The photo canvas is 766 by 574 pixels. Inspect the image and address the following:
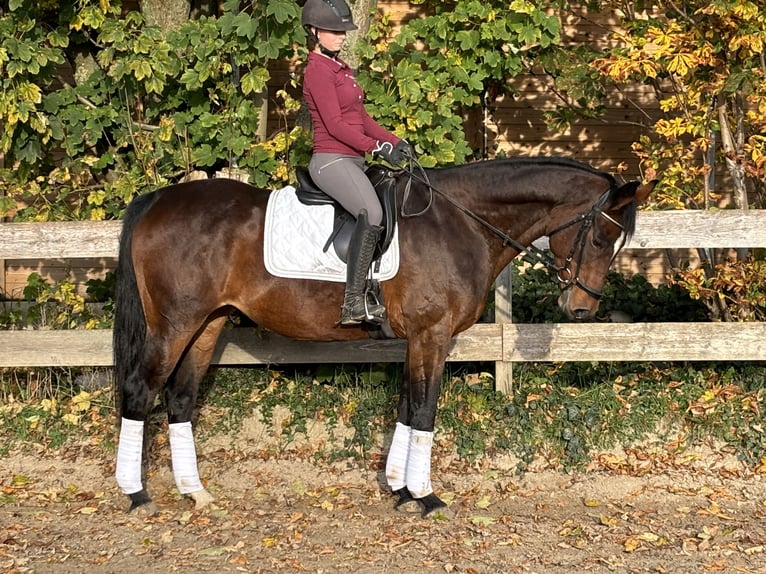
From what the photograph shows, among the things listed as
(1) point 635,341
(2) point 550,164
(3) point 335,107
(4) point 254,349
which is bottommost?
(4) point 254,349

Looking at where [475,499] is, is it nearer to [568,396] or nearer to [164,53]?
[568,396]

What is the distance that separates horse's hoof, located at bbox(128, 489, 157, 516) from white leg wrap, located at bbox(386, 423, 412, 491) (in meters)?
1.58

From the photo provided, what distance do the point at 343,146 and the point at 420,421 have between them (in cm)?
184

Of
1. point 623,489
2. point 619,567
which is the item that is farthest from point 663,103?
point 619,567

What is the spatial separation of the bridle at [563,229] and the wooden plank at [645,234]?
1.27 meters

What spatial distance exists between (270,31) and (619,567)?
15.4ft

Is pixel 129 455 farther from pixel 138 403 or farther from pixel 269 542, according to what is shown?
pixel 269 542

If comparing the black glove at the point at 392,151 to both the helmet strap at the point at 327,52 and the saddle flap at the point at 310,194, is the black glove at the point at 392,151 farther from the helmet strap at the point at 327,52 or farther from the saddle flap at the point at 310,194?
the helmet strap at the point at 327,52

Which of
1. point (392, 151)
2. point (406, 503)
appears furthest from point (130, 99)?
point (406, 503)

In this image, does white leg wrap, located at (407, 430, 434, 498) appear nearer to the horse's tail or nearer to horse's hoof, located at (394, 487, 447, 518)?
horse's hoof, located at (394, 487, 447, 518)

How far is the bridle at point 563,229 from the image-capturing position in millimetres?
5676

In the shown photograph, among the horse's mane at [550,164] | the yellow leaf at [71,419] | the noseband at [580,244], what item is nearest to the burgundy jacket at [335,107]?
the horse's mane at [550,164]

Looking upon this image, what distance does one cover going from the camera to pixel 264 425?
7.34 metres

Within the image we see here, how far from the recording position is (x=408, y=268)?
5793 millimetres
